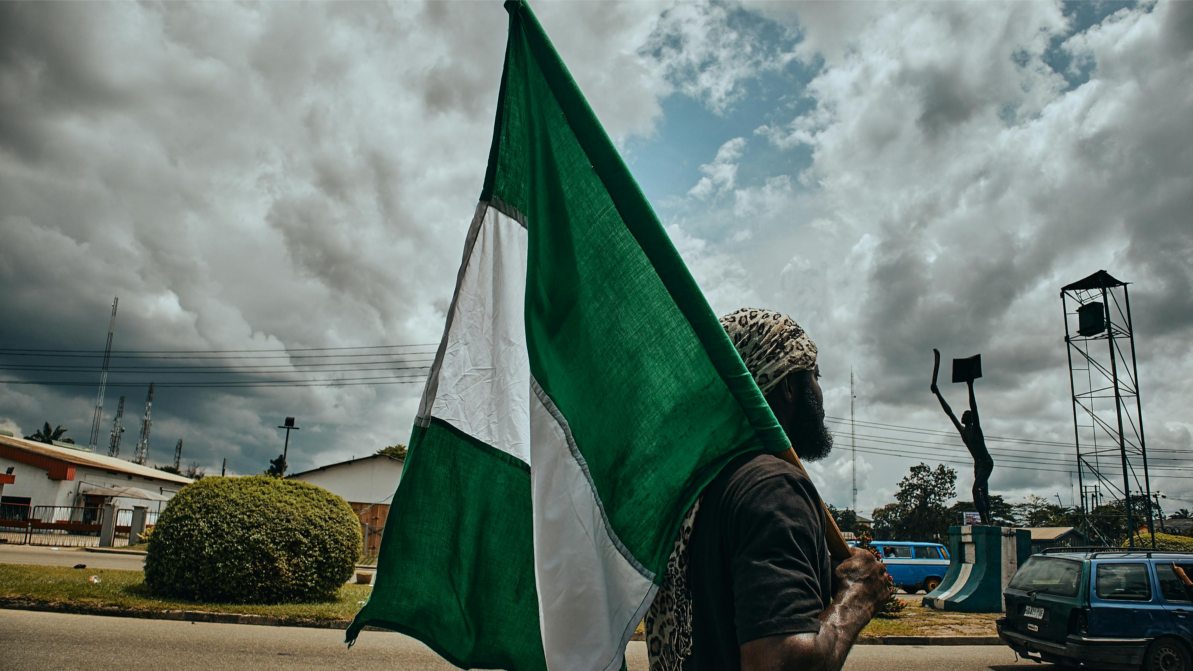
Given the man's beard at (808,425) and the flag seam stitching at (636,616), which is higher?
the man's beard at (808,425)

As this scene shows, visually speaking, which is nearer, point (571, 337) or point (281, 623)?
point (571, 337)

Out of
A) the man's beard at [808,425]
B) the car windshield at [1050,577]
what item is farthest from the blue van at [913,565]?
the man's beard at [808,425]

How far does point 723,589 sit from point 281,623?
34.5 feet

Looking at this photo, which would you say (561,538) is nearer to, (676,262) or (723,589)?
(723,589)

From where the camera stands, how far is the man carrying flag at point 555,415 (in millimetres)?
1792

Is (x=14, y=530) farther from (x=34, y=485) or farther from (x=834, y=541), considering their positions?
(x=834, y=541)

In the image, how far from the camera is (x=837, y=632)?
1550 millimetres

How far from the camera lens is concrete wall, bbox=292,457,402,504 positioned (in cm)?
4078

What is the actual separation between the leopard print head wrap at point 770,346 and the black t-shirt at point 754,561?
1.20 ft

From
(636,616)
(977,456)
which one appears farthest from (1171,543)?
(636,616)

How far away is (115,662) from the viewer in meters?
7.24

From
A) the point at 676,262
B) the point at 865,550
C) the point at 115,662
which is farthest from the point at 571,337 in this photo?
the point at 115,662

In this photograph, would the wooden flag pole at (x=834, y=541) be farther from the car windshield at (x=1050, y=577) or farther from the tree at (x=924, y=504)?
the tree at (x=924, y=504)

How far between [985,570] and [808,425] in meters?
19.0
